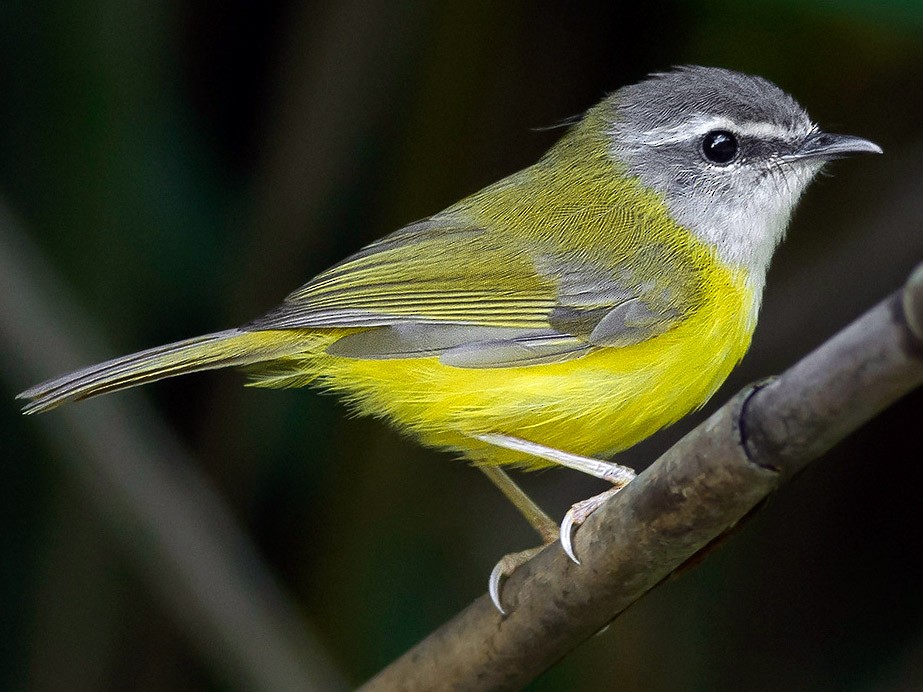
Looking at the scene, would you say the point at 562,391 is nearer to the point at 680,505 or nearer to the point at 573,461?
the point at 573,461

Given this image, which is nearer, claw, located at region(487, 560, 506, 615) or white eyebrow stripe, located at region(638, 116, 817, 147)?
claw, located at region(487, 560, 506, 615)

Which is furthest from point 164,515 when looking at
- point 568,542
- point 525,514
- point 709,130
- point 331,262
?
point 709,130

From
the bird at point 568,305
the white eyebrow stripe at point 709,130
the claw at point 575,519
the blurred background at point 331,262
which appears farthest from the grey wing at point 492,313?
the blurred background at point 331,262

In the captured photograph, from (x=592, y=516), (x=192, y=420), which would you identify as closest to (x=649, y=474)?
(x=592, y=516)

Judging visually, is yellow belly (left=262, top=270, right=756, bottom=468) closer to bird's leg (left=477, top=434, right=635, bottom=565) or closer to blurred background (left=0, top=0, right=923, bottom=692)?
bird's leg (left=477, top=434, right=635, bottom=565)

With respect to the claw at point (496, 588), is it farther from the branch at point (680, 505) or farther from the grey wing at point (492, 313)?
the grey wing at point (492, 313)

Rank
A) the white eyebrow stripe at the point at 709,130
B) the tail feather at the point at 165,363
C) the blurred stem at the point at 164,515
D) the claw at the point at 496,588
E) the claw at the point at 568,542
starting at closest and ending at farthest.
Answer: the claw at the point at 568,542 < the claw at the point at 496,588 < the tail feather at the point at 165,363 < the white eyebrow stripe at the point at 709,130 < the blurred stem at the point at 164,515

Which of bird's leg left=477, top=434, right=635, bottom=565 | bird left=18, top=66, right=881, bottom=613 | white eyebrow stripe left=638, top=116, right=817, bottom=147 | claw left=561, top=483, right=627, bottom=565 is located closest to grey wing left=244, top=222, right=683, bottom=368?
bird left=18, top=66, right=881, bottom=613
